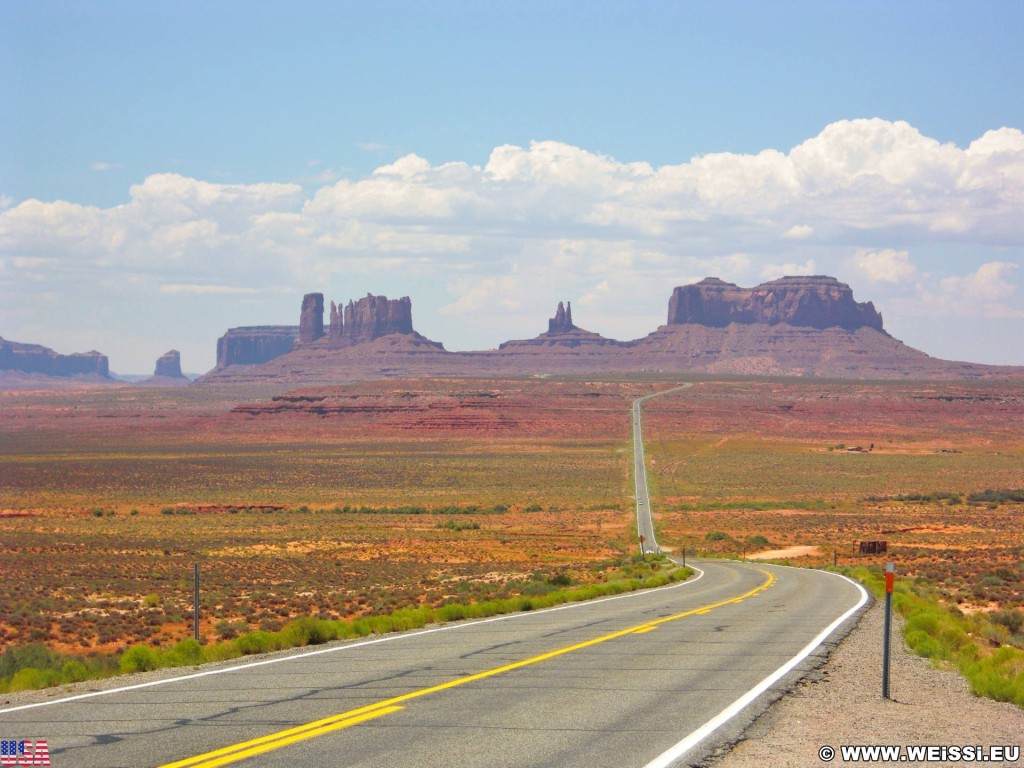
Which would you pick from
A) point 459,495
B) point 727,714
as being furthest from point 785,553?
point 727,714

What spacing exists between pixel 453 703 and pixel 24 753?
4013 mm

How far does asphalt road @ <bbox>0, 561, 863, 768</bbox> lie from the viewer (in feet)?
28.2

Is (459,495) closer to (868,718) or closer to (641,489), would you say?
(641,489)

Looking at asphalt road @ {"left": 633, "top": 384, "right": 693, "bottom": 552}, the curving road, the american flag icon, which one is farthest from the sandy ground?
the american flag icon

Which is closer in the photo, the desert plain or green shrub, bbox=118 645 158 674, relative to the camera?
green shrub, bbox=118 645 158 674

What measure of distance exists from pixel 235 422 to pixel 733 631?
139649mm

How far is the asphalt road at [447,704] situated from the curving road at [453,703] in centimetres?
2

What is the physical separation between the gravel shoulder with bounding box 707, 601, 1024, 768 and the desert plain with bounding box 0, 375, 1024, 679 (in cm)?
856

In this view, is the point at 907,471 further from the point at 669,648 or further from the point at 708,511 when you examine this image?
the point at 669,648

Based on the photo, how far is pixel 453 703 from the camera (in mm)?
10688

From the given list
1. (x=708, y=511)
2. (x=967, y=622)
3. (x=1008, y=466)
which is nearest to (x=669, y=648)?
(x=967, y=622)

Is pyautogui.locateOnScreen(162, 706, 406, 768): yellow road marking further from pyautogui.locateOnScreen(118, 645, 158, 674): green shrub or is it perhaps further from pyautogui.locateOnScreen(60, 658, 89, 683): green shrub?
pyautogui.locateOnScreen(118, 645, 158, 674): green shrub

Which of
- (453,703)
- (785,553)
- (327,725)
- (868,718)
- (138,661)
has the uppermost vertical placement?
(327,725)

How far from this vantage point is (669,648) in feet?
49.8
